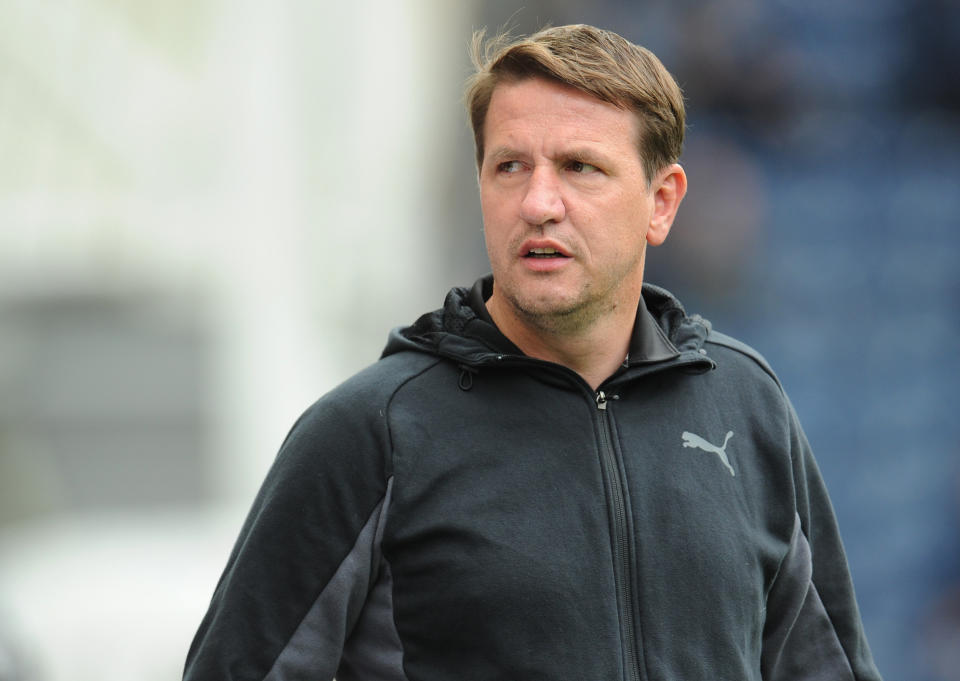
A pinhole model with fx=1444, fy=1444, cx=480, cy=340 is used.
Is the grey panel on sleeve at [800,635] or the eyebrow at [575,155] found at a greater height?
the eyebrow at [575,155]

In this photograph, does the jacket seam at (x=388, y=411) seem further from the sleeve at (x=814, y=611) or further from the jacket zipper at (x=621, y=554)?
the sleeve at (x=814, y=611)

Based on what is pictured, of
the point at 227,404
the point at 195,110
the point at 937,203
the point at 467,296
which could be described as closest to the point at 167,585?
the point at 227,404

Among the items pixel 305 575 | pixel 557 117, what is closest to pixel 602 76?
pixel 557 117

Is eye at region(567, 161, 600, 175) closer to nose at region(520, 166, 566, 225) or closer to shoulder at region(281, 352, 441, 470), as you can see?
nose at region(520, 166, 566, 225)

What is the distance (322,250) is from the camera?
729 cm

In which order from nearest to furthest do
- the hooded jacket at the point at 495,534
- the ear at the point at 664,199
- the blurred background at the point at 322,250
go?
the hooded jacket at the point at 495,534, the ear at the point at 664,199, the blurred background at the point at 322,250

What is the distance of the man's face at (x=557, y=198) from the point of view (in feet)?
7.20

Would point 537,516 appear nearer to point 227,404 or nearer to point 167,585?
point 167,585

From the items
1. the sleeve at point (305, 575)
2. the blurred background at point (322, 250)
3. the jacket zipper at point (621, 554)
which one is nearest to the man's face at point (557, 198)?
the jacket zipper at point (621, 554)

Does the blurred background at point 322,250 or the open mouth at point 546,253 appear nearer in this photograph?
the open mouth at point 546,253

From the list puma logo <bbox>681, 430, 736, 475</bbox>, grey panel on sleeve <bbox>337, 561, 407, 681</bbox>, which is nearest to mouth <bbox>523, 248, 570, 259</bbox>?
puma logo <bbox>681, 430, 736, 475</bbox>

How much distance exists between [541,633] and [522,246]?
1.90 feet

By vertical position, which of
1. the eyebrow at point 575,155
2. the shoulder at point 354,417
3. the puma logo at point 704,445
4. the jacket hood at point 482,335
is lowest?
the puma logo at point 704,445

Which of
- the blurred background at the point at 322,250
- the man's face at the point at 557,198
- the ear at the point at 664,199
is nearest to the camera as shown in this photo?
the man's face at the point at 557,198
